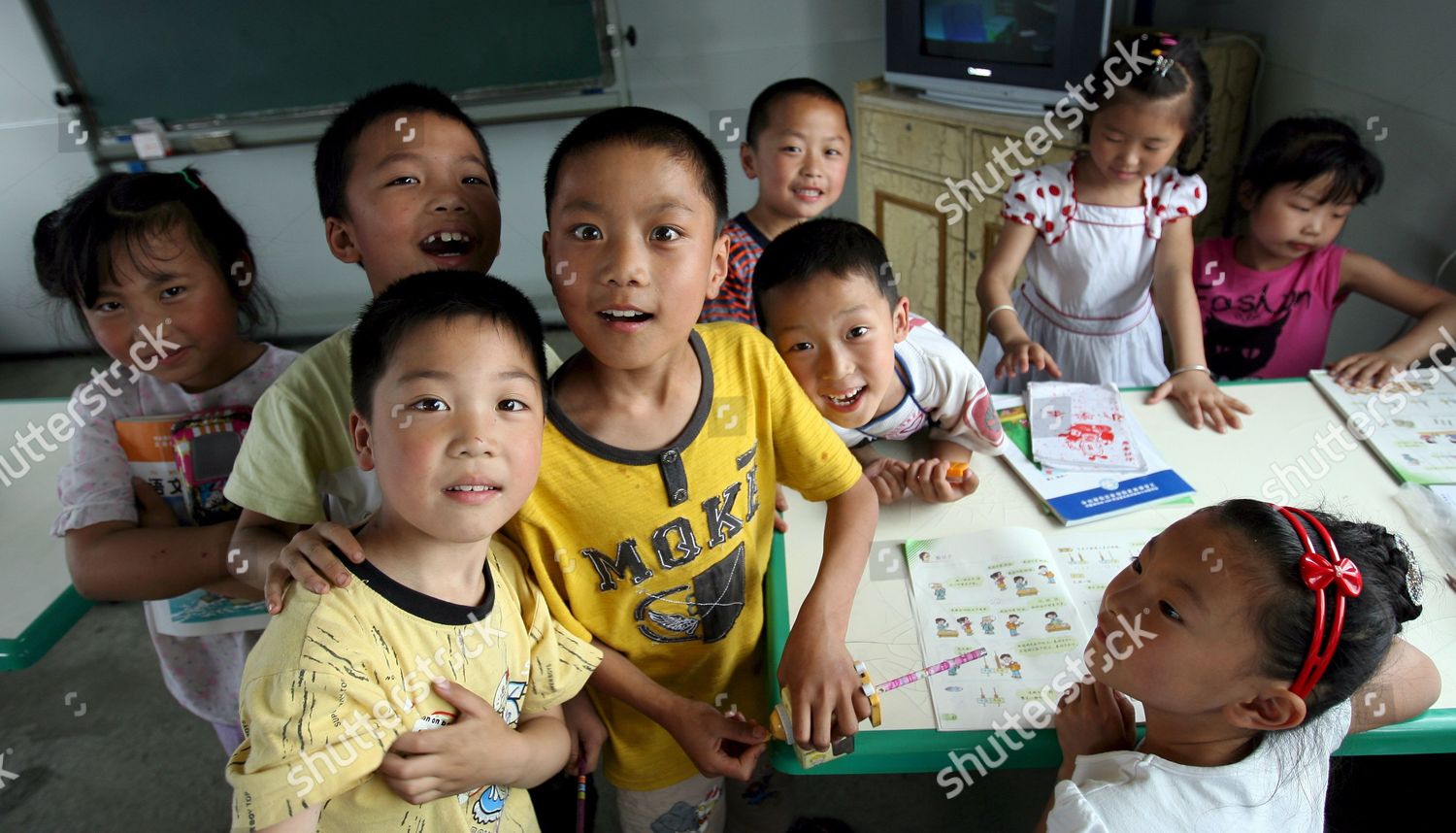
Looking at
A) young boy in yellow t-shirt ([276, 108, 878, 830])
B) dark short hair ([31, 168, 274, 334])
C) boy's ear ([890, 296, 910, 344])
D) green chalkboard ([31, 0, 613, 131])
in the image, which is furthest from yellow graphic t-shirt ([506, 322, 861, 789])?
green chalkboard ([31, 0, 613, 131])

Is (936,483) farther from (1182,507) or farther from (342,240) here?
(342,240)

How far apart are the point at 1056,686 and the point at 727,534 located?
444 millimetres

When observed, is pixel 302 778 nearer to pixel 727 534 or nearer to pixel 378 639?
pixel 378 639

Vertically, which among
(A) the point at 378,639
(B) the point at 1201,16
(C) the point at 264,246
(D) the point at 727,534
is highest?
(B) the point at 1201,16

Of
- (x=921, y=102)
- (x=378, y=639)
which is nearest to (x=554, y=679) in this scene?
(x=378, y=639)

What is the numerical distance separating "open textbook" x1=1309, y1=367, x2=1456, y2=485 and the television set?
64.1 inches

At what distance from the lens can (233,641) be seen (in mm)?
1392

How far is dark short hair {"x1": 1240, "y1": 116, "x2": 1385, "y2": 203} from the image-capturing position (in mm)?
1817

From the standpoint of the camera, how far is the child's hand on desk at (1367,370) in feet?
→ 5.28

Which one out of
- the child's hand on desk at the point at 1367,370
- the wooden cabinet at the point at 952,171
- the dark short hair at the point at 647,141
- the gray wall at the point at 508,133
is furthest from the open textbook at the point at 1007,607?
the gray wall at the point at 508,133

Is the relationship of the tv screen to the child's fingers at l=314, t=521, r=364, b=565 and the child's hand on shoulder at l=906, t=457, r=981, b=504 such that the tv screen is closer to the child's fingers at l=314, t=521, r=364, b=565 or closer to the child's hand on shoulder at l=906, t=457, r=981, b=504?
the child's hand on shoulder at l=906, t=457, r=981, b=504

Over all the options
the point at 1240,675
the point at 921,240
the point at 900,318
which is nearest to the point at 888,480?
the point at 900,318

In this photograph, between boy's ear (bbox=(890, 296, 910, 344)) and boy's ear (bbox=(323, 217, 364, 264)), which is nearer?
boy's ear (bbox=(323, 217, 364, 264))

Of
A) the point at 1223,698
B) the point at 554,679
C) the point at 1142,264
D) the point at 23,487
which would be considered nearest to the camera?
the point at 1223,698
